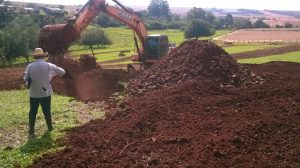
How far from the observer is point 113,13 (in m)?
23.7

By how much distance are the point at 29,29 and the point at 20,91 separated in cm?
3586

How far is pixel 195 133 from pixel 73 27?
1280 centimetres

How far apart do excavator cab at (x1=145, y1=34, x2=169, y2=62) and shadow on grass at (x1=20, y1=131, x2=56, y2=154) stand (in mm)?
14908

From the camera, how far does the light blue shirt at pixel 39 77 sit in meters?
10.8

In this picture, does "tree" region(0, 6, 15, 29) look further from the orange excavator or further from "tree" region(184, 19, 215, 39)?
the orange excavator

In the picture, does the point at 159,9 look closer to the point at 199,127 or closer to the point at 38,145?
the point at 199,127

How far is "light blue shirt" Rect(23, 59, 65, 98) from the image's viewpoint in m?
10.8

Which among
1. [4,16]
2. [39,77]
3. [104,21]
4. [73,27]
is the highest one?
[4,16]

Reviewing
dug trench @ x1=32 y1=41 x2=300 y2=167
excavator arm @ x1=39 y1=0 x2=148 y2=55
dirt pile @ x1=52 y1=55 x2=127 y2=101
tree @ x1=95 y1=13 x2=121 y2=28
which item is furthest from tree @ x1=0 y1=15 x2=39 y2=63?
tree @ x1=95 y1=13 x2=121 y2=28

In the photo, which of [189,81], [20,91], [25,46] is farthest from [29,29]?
[189,81]

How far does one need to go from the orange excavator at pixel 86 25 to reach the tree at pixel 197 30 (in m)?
47.6

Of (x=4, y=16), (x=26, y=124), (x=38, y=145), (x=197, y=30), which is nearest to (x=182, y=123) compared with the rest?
(x=38, y=145)

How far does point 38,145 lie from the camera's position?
10086 millimetres

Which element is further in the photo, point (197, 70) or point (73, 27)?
point (73, 27)
